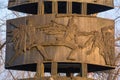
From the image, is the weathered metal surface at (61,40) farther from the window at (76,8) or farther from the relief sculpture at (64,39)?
the window at (76,8)

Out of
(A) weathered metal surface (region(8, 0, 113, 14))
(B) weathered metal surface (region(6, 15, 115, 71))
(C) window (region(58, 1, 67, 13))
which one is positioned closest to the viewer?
(B) weathered metal surface (region(6, 15, 115, 71))

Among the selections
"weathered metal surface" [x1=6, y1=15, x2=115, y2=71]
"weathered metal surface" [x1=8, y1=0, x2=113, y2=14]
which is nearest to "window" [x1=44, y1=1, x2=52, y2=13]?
"weathered metal surface" [x1=8, y1=0, x2=113, y2=14]

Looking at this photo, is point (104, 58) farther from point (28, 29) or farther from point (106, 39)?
point (28, 29)

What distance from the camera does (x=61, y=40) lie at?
1152 inches

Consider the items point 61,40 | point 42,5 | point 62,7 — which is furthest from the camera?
point 62,7

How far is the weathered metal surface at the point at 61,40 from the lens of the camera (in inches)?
1152

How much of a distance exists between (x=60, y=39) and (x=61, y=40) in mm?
76

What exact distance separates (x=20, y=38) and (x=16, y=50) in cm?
56

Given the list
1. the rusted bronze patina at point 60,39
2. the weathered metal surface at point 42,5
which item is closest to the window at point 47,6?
the rusted bronze patina at point 60,39

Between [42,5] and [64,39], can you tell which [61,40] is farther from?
[42,5]

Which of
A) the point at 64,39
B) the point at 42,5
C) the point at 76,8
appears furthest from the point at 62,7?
the point at 64,39

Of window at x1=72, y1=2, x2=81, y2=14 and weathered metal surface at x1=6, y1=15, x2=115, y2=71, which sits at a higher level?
window at x1=72, y1=2, x2=81, y2=14

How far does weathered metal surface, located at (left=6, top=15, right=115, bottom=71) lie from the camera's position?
29266 mm

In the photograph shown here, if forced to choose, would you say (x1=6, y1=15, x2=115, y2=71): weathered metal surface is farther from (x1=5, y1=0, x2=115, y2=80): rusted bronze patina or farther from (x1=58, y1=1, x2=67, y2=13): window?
(x1=58, y1=1, x2=67, y2=13): window
